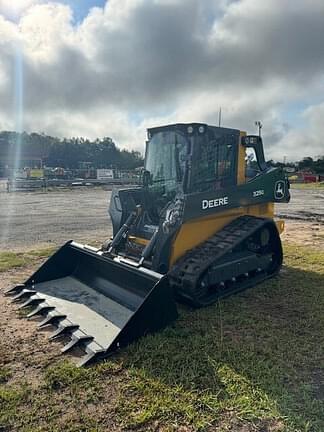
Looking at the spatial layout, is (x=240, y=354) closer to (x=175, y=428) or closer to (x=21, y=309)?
(x=175, y=428)

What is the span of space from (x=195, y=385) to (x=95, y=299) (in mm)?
2132

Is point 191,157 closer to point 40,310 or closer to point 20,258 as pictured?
point 40,310

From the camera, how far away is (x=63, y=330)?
13.0 ft

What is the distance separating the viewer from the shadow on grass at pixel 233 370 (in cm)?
273

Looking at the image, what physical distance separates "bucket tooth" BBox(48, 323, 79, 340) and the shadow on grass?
0.76m

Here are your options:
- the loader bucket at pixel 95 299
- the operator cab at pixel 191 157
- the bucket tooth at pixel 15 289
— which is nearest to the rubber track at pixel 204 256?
the loader bucket at pixel 95 299

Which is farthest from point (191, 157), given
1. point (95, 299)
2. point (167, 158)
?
point (95, 299)

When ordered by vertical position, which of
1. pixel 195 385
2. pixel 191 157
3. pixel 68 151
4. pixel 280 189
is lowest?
pixel 195 385

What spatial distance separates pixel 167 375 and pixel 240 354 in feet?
2.67

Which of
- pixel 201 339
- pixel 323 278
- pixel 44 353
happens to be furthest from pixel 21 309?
pixel 323 278

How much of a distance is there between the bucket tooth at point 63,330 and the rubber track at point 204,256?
4.45 ft

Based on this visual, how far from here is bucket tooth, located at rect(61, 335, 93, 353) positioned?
3.66 metres

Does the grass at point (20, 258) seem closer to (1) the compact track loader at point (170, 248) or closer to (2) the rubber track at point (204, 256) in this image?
(1) the compact track loader at point (170, 248)

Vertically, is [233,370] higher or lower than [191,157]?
lower
